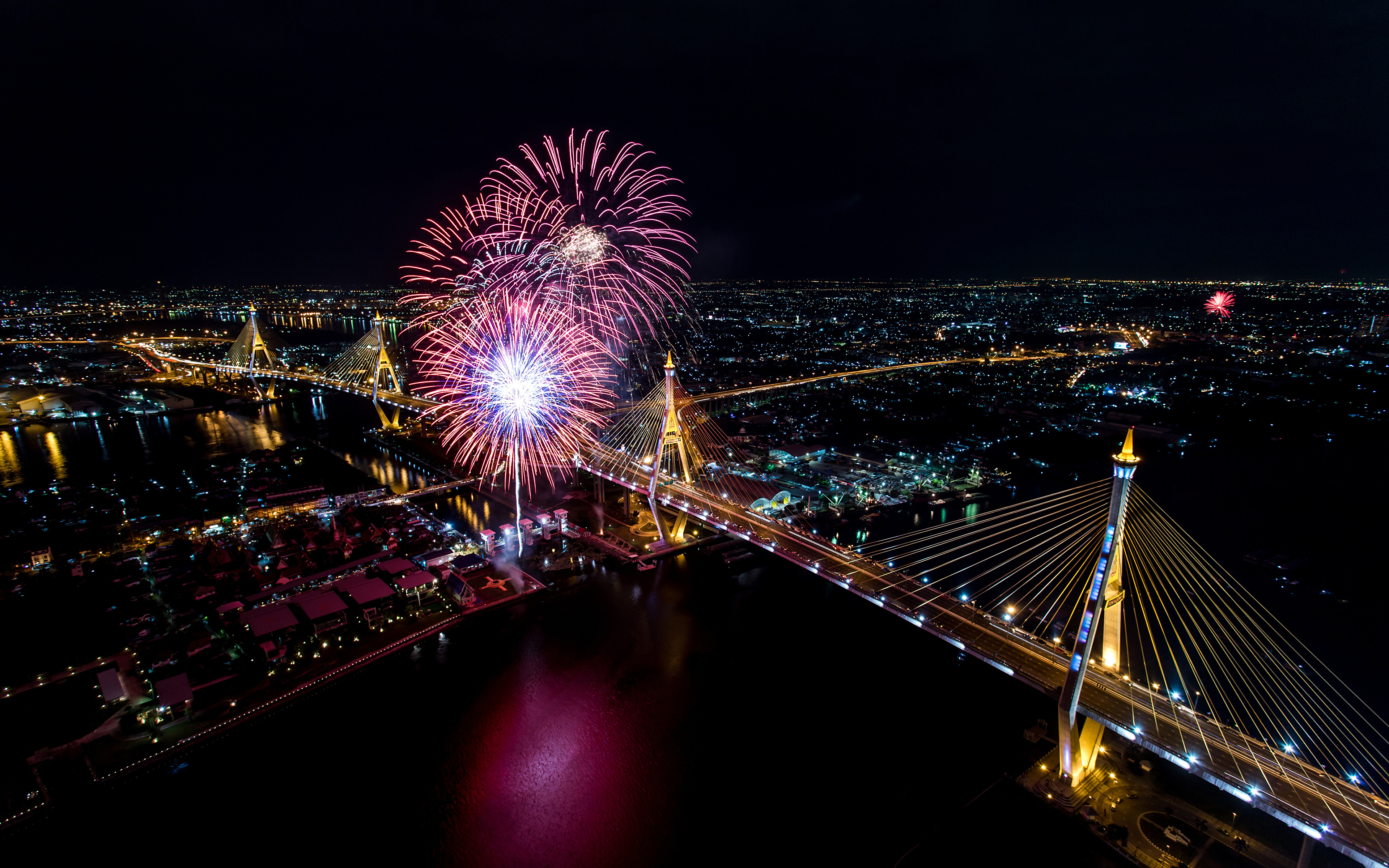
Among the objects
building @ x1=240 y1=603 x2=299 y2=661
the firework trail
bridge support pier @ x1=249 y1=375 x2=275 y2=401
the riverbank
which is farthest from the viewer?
bridge support pier @ x1=249 y1=375 x2=275 y2=401

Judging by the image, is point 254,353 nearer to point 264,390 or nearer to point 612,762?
point 264,390

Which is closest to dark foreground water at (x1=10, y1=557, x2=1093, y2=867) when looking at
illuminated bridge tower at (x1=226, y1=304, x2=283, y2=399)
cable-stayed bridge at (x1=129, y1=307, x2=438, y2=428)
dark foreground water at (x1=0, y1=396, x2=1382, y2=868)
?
dark foreground water at (x1=0, y1=396, x2=1382, y2=868)

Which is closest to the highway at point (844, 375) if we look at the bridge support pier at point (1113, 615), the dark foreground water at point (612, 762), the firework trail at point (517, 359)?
the firework trail at point (517, 359)

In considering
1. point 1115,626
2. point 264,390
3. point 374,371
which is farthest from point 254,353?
point 1115,626

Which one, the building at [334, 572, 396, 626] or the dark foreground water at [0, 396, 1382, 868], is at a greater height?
the building at [334, 572, 396, 626]

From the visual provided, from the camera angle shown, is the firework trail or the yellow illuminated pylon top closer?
the yellow illuminated pylon top

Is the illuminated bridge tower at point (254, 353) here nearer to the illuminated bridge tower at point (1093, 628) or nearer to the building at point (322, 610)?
the building at point (322, 610)

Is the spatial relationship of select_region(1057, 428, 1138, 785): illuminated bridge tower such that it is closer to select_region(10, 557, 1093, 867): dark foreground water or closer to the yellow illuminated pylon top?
the yellow illuminated pylon top

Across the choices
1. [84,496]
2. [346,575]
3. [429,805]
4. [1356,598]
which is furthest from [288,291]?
[1356,598]
